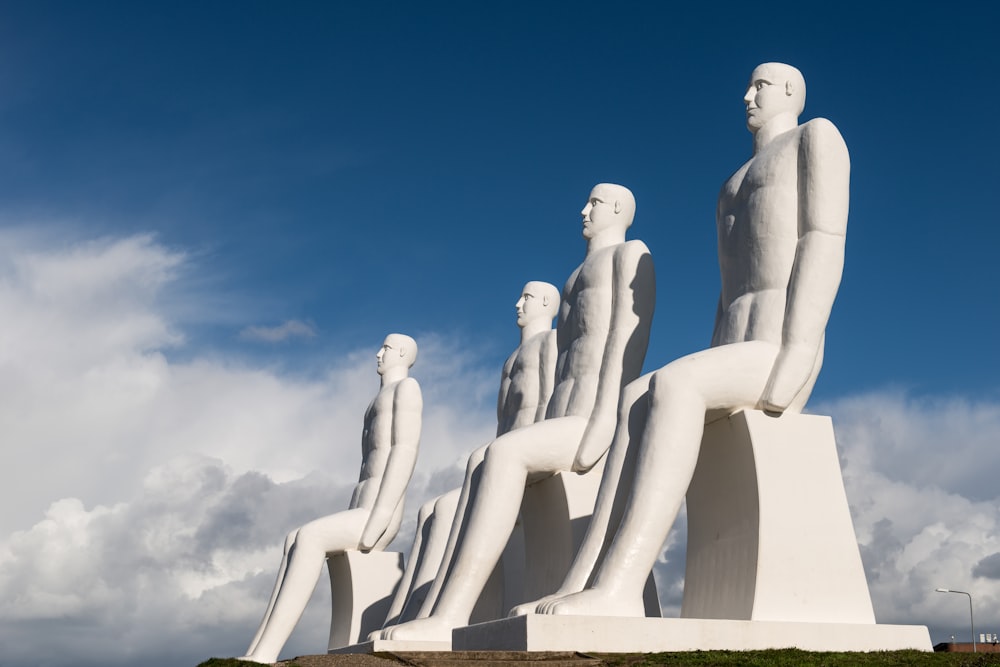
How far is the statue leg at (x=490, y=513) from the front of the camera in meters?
10.8

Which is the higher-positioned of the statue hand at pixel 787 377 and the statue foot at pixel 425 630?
the statue hand at pixel 787 377

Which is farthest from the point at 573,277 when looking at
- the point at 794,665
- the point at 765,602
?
the point at 794,665

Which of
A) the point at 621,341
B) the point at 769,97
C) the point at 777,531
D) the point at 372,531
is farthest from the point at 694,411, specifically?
the point at 372,531

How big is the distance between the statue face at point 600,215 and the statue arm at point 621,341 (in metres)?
0.86

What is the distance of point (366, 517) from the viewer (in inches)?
609

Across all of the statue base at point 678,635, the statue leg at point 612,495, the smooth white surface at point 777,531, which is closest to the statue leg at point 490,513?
the statue leg at point 612,495

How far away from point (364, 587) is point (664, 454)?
23.4 ft

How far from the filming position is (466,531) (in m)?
11.3

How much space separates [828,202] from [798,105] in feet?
4.89

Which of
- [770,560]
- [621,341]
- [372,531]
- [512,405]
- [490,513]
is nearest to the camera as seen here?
[770,560]

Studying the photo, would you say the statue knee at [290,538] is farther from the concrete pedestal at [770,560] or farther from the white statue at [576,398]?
the concrete pedestal at [770,560]

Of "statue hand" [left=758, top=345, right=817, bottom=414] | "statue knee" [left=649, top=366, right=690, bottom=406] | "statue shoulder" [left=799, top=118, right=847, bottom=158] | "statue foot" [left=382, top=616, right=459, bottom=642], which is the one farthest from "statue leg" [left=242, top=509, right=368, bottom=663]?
"statue shoulder" [left=799, top=118, right=847, bottom=158]

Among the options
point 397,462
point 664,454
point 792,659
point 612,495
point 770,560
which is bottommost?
point 792,659

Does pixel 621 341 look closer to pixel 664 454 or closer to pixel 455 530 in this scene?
pixel 455 530
